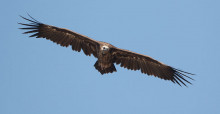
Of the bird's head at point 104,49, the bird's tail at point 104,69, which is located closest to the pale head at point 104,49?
the bird's head at point 104,49

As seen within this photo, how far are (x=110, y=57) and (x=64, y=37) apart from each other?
2.06 m

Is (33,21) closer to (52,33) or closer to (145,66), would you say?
(52,33)

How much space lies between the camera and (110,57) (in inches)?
543

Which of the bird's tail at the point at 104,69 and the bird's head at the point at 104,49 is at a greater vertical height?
the bird's head at the point at 104,49

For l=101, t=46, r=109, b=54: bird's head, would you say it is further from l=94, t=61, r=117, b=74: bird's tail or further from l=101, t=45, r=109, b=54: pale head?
l=94, t=61, r=117, b=74: bird's tail

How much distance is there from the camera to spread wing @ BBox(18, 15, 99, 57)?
1415 centimetres

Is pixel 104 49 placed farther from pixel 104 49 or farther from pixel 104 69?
pixel 104 69

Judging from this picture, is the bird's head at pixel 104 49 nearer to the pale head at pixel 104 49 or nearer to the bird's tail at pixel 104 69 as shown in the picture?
the pale head at pixel 104 49

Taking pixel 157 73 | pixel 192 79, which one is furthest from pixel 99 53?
pixel 192 79

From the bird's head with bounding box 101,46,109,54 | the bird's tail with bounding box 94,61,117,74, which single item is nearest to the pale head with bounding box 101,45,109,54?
the bird's head with bounding box 101,46,109,54

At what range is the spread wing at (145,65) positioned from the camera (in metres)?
14.0

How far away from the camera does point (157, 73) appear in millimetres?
14305

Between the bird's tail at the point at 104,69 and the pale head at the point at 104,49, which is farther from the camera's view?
the bird's tail at the point at 104,69

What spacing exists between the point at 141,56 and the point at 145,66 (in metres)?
0.55
